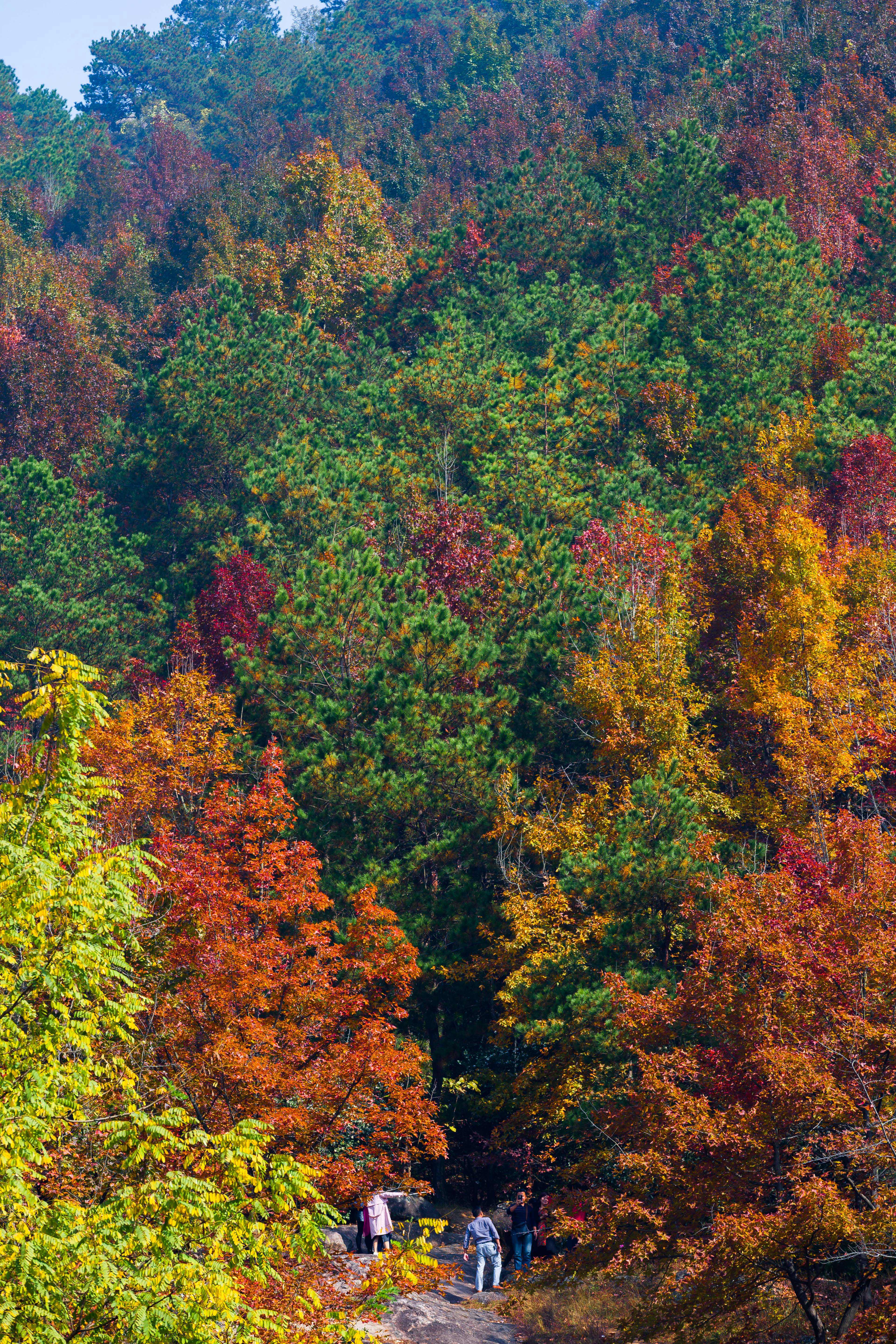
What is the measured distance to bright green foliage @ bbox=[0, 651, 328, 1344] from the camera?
7.28 metres

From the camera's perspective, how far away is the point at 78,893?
26.6ft

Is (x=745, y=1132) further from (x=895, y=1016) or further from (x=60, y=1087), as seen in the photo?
(x=60, y=1087)

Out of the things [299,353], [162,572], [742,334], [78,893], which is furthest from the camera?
[299,353]

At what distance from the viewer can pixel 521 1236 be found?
65.0ft

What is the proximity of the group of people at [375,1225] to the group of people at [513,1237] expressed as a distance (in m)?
1.32

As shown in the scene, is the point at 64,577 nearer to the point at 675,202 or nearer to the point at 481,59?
the point at 675,202

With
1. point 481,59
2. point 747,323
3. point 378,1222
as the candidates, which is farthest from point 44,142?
point 378,1222

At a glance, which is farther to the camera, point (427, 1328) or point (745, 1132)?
point (427, 1328)

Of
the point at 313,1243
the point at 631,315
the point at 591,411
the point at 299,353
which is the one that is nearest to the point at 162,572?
the point at 299,353

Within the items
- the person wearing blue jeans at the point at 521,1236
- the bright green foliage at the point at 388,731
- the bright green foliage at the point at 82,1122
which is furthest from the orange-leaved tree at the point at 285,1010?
the bright green foliage at the point at 82,1122

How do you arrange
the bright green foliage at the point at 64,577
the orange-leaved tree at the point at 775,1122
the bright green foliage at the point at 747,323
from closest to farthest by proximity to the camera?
the orange-leaved tree at the point at 775,1122
the bright green foliage at the point at 64,577
the bright green foliage at the point at 747,323

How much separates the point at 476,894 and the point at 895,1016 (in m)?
13.9

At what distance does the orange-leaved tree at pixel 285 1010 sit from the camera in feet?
55.2

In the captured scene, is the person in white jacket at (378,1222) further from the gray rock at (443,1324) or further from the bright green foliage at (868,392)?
the bright green foliage at (868,392)
